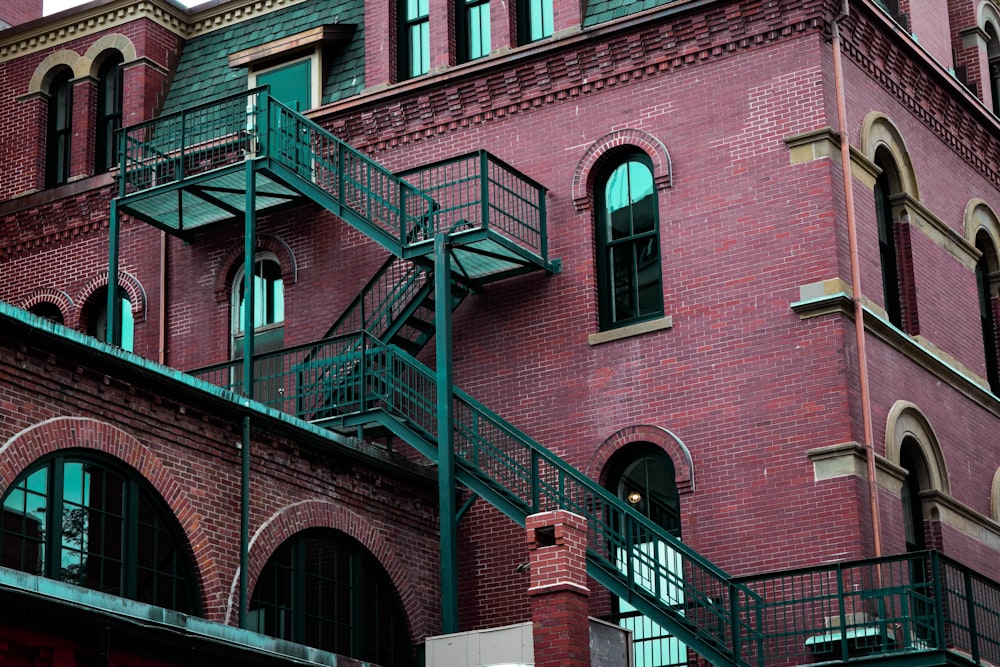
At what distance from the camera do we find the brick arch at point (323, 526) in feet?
69.8

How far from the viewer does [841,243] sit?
24078 millimetres

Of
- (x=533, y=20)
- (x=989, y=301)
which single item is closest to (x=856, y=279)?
(x=989, y=301)

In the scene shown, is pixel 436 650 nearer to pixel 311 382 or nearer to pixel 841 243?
pixel 311 382

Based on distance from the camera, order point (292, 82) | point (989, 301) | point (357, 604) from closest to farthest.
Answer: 1. point (357, 604)
2. point (989, 301)
3. point (292, 82)

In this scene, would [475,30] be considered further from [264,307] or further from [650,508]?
[650,508]

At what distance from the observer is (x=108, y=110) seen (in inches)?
1251

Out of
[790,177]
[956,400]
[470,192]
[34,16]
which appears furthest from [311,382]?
[34,16]

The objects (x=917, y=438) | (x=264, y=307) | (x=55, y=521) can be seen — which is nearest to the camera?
(x=55, y=521)

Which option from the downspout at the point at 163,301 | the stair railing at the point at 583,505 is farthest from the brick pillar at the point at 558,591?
the downspout at the point at 163,301

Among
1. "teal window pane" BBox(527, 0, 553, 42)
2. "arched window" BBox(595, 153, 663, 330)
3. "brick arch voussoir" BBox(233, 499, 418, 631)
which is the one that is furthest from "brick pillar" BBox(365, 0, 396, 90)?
"brick arch voussoir" BBox(233, 499, 418, 631)

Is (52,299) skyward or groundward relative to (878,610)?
skyward

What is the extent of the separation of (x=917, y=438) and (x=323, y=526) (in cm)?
817

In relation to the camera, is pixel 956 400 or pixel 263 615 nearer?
pixel 263 615

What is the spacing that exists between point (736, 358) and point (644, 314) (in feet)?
5.69
